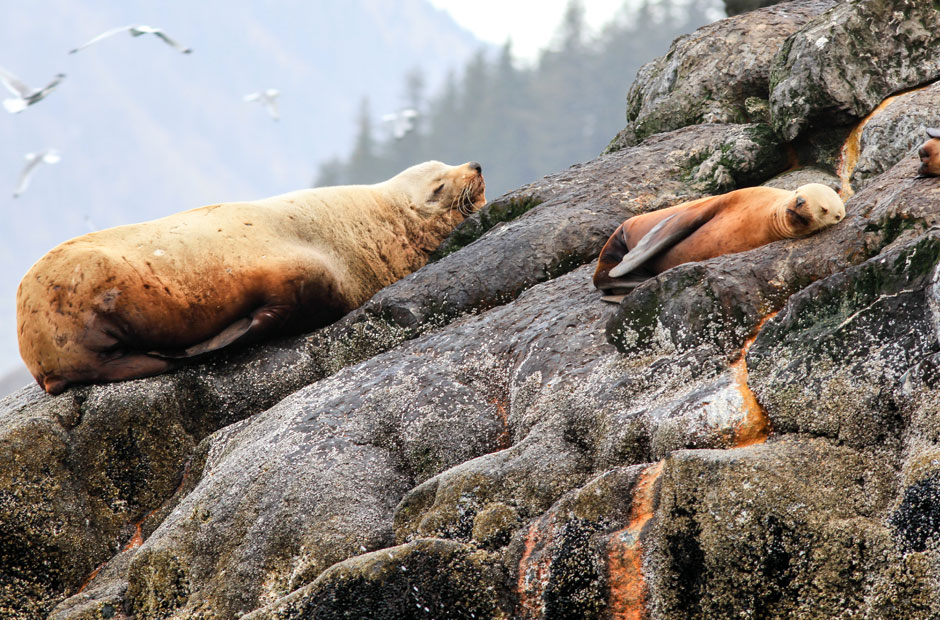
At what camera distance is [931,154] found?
4.50 m

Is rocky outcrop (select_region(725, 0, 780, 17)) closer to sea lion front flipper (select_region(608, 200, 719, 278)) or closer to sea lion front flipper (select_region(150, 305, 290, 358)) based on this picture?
sea lion front flipper (select_region(608, 200, 719, 278))

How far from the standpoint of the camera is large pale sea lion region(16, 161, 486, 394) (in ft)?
20.1

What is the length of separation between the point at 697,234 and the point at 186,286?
321 cm

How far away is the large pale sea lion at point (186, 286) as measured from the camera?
20.1 feet

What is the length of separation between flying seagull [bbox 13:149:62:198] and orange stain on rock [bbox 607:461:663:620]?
10.9 m

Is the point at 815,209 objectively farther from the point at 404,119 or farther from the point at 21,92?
the point at 404,119

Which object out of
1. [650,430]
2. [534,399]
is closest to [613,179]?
[534,399]

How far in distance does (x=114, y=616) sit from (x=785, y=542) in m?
2.83

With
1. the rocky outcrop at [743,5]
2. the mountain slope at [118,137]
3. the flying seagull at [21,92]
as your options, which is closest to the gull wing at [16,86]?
the flying seagull at [21,92]

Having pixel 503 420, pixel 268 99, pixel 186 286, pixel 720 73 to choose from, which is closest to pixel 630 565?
pixel 503 420

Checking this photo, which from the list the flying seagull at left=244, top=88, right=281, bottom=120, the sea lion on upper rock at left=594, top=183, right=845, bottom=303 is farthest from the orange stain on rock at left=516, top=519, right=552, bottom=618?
the flying seagull at left=244, top=88, right=281, bottom=120

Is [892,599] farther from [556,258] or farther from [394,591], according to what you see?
[556,258]

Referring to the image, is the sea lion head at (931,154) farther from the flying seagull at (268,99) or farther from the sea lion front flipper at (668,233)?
the flying seagull at (268,99)

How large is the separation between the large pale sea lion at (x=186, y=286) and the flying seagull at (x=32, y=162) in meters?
6.56
